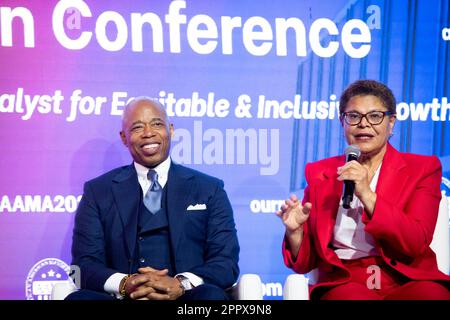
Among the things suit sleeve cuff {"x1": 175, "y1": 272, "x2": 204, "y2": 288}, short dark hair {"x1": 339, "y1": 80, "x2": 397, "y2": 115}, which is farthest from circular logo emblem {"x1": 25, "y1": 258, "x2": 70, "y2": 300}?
short dark hair {"x1": 339, "y1": 80, "x2": 397, "y2": 115}

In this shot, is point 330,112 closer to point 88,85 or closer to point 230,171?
point 230,171

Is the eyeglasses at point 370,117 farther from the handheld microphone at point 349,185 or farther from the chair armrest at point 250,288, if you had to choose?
the chair armrest at point 250,288

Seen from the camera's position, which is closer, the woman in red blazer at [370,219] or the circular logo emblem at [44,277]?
the woman in red blazer at [370,219]

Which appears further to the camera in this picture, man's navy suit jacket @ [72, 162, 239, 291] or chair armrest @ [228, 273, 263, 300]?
man's navy suit jacket @ [72, 162, 239, 291]

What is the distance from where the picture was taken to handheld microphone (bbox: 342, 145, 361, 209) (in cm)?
339

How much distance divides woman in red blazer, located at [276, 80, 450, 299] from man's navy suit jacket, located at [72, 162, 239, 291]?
1.18ft

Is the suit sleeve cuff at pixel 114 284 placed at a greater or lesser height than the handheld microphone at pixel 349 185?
lesser

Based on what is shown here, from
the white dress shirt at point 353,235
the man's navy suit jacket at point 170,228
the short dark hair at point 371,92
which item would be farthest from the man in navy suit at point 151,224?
the short dark hair at point 371,92

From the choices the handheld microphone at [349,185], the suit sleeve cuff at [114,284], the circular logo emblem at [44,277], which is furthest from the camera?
the circular logo emblem at [44,277]

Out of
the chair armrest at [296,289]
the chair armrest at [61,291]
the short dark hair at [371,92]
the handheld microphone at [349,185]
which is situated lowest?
the chair armrest at [61,291]

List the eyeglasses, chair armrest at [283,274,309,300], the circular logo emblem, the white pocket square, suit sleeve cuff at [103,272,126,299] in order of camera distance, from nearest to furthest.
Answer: chair armrest at [283,274,309,300] → suit sleeve cuff at [103,272,126,299] → the eyeglasses → the white pocket square → the circular logo emblem

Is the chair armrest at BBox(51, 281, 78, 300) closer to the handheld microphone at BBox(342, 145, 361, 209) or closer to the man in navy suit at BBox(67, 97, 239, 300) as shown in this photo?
the man in navy suit at BBox(67, 97, 239, 300)

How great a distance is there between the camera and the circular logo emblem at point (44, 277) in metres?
4.75
